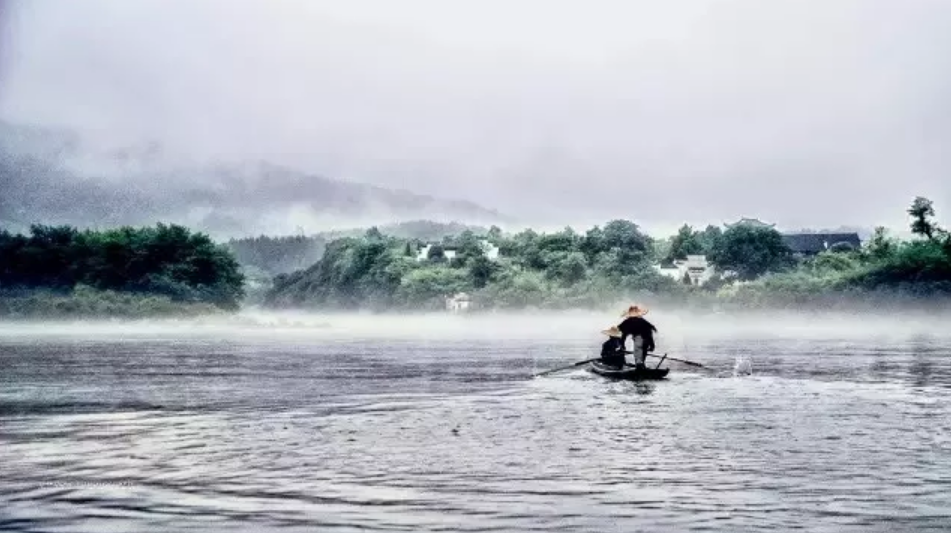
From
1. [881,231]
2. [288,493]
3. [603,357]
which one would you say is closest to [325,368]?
[603,357]

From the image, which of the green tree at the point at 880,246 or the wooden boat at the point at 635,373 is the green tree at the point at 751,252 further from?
the wooden boat at the point at 635,373

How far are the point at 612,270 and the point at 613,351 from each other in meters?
111

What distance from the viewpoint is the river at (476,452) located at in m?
14.5

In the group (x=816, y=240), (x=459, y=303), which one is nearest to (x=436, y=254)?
(x=459, y=303)

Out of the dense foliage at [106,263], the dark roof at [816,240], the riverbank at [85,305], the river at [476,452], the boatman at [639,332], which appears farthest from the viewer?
the dark roof at [816,240]

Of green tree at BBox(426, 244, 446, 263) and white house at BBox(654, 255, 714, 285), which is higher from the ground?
green tree at BBox(426, 244, 446, 263)

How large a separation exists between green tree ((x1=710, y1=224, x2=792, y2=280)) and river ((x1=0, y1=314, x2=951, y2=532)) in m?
106

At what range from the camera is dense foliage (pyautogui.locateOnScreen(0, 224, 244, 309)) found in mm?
133500

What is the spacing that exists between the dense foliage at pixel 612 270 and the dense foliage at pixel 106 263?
112ft

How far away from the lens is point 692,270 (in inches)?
6063

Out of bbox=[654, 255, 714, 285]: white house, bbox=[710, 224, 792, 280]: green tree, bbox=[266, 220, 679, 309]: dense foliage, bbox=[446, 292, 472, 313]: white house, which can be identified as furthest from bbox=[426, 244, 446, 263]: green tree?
bbox=[710, 224, 792, 280]: green tree

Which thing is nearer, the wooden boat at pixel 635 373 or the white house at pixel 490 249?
the wooden boat at pixel 635 373

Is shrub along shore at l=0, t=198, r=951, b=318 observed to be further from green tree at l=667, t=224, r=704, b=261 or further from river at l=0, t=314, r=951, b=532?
river at l=0, t=314, r=951, b=532

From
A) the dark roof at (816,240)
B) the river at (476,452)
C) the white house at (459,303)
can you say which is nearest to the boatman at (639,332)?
the river at (476,452)
